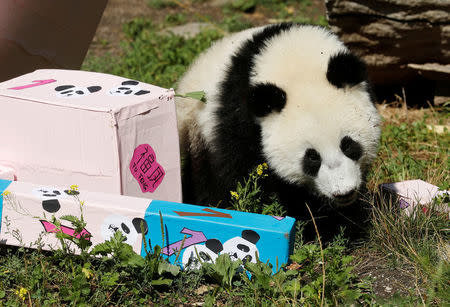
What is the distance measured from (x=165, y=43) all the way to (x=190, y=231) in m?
3.89

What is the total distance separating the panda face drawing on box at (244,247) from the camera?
7.82 feet

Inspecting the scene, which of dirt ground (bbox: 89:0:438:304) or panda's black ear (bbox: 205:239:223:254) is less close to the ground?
dirt ground (bbox: 89:0:438:304)

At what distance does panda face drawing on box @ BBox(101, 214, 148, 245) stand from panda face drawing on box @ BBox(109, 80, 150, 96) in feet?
2.17

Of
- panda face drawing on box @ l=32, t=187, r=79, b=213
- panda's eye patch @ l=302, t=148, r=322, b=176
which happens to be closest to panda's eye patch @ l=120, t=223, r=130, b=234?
panda face drawing on box @ l=32, t=187, r=79, b=213

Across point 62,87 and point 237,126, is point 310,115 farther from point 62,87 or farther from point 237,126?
point 62,87

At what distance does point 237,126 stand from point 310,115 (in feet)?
1.40

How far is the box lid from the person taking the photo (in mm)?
2588

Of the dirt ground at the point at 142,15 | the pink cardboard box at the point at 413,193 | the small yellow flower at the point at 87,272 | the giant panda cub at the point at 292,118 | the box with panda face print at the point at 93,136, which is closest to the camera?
the small yellow flower at the point at 87,272

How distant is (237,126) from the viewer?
2.91 m

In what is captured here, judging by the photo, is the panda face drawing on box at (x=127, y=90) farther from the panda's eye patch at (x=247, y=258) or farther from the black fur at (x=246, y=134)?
the panda's eye patch at (x=247, y=258)

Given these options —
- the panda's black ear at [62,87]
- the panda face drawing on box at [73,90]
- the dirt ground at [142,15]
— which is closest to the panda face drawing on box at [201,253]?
the panda face drawing on box at [73,90]

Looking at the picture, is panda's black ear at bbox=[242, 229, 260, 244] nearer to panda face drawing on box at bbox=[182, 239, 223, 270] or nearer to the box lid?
panda face drawing on box at bbox=[182, 239, 223, 270]

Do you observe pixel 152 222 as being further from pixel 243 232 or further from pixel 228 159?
pixel 228 159

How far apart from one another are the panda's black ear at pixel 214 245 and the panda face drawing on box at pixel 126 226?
11.5 inches
